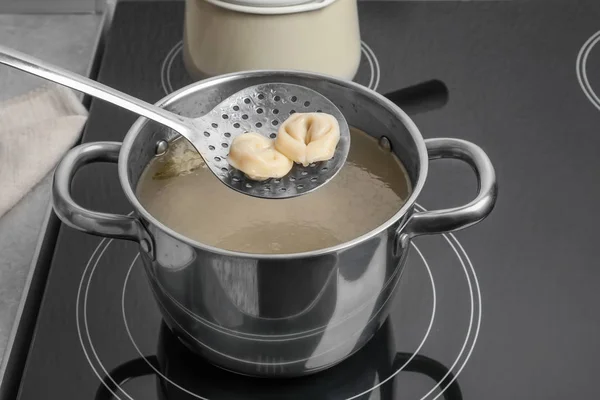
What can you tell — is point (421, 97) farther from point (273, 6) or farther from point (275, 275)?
point (275, 275)

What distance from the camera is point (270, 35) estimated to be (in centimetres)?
69

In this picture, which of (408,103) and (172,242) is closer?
(172,242)

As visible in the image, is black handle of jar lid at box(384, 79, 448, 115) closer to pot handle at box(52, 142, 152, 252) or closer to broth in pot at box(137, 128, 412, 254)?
broth in pot at box(137, 128, 412, 254)

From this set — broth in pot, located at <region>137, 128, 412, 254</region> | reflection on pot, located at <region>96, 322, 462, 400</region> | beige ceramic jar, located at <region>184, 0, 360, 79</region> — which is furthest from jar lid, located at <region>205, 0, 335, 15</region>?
reflection on pot, located at <region>96, 322, 462, 400</region>

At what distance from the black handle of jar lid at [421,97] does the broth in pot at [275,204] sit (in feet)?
0.59

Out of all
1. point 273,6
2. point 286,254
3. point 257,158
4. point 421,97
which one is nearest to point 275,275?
point 286,254

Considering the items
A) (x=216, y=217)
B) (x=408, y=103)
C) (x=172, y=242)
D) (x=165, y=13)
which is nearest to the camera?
(x=172, y=242)

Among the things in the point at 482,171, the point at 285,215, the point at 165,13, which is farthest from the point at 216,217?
the point at 165,13

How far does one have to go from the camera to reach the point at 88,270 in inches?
25.6

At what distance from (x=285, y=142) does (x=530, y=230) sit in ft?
0.76

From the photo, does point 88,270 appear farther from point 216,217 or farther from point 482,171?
point 482,171

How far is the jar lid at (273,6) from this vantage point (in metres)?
0.67

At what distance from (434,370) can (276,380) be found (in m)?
0.11

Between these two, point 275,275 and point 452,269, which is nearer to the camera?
point 275,275
